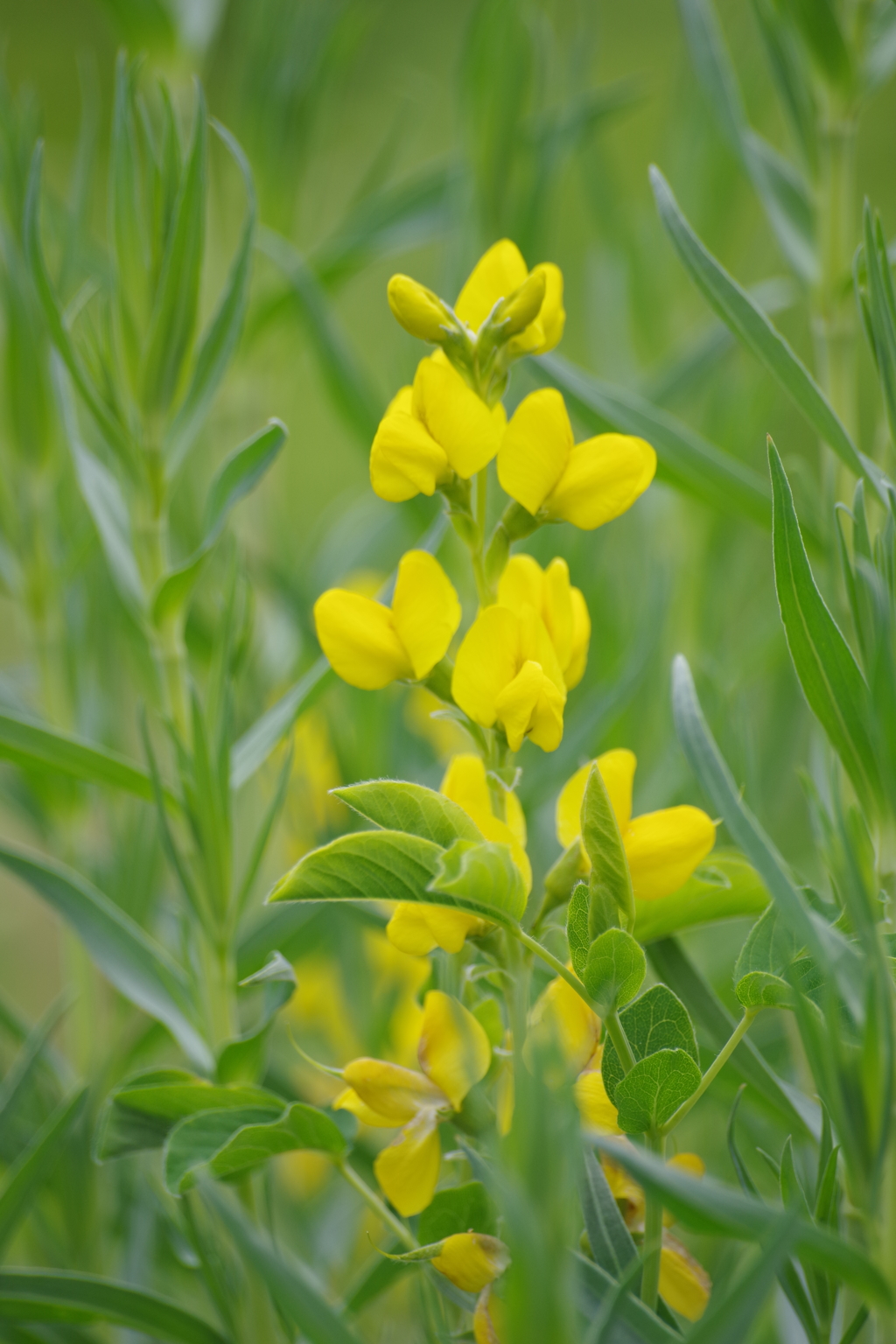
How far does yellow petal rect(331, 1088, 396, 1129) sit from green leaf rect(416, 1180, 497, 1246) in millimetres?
18

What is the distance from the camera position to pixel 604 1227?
0.22 metres

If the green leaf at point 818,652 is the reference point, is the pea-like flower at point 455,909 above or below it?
below

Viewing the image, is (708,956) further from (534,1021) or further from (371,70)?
(371,70)

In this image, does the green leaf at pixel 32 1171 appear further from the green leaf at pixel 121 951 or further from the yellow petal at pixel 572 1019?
the yellow petal at pixel 572 1019

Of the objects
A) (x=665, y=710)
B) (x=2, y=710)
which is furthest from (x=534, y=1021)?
(x=665, y=710)

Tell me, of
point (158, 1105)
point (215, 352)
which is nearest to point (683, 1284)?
point (158, 1105)

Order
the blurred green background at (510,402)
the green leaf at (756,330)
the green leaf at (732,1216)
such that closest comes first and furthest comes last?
the green leaf at (732,1216) → the green leaf at (756,330) → the blurred green background at (510,402)

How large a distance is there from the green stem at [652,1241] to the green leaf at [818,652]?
89 mm

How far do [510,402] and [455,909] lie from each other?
0.94 ft

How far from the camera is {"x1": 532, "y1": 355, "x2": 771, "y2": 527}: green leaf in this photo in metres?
0.32

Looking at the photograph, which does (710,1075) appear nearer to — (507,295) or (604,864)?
(604,864)

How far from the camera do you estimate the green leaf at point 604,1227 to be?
0.21 m

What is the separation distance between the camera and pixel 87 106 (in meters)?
0.41

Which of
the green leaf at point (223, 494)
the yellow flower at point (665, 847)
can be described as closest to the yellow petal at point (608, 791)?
the yellow flower at point (665, 847)
